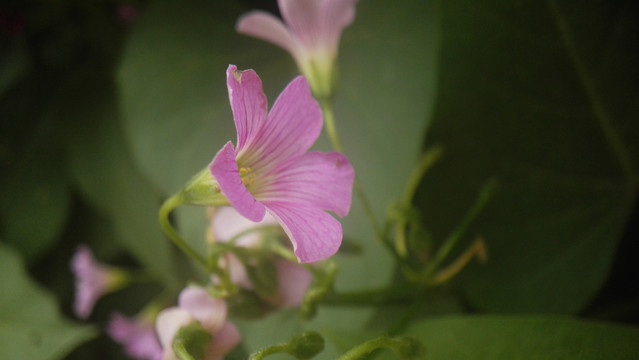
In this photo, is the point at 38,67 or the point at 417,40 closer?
the point at 417,40

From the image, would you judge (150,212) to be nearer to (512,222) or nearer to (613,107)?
(512,222)

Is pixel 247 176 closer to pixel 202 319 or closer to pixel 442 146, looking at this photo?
pixel 202 319

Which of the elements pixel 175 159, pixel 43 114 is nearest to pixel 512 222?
pixel 175 159

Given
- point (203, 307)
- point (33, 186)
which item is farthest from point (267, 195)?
point (33, 186)

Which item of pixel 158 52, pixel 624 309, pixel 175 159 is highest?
pixel 158 52

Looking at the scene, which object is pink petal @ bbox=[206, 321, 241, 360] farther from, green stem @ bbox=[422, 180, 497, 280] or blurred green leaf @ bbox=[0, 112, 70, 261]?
blurred green leaf @ bbox=[0, 112, 70, 261]

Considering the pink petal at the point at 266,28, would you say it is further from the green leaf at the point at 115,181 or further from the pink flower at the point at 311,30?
the green leaf at the point at 115,181
